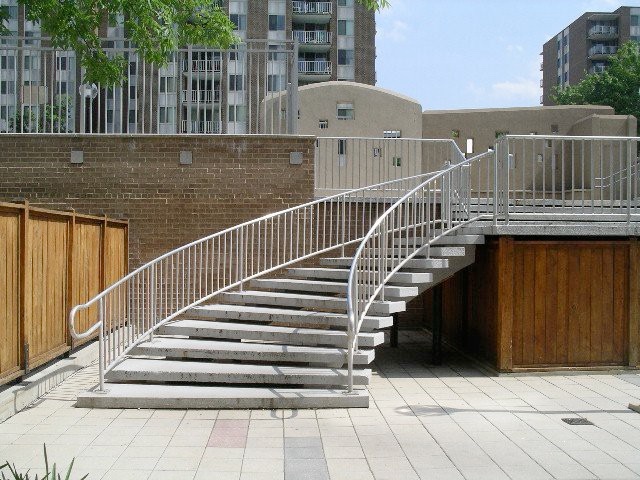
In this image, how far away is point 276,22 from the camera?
175 feet

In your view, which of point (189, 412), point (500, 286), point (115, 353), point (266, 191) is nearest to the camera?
point (189, 412)

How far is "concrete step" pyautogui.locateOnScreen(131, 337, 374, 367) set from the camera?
781cm

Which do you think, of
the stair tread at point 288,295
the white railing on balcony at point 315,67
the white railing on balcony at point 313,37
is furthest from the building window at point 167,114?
the white railing on balcony at point 313,37

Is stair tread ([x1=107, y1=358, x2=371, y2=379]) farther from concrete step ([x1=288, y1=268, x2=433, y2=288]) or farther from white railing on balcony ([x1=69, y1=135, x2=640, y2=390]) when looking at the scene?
concrete step ([x1=288, y1=268, x2=433, y2=288])

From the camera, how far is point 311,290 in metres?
9.23

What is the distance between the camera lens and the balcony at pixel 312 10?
54.7 metres

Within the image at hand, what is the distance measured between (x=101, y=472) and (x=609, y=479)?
3.51m

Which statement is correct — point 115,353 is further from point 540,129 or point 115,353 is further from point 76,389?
point 540,129

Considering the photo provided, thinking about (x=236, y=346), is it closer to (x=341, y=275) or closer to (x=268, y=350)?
(x=268, y=350)

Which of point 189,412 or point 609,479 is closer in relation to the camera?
point 609,479

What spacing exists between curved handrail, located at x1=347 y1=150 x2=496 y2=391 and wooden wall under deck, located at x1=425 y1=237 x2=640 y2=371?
702 mm

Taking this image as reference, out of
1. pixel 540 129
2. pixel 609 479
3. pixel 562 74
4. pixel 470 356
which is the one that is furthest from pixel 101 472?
pixel 562 74

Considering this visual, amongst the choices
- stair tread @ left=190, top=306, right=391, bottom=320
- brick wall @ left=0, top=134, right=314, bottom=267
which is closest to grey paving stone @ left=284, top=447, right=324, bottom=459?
stair tread @ left=190, top=306, right=391, bottom=320

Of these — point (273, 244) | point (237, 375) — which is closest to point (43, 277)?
point (237, 375)
